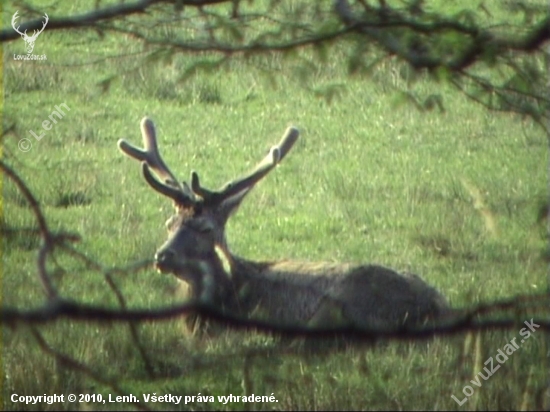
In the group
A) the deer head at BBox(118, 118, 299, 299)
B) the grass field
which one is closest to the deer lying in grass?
the deer head at BBox(118, 118, 299, 299)

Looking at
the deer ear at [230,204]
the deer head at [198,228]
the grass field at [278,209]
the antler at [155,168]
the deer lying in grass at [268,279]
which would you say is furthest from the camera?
the deer ear at [230,204]

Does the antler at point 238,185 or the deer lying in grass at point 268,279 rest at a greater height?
the antler at point 238,185

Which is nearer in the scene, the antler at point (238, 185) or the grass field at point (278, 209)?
the grass field at point (278, 209)

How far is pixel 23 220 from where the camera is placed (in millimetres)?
8805

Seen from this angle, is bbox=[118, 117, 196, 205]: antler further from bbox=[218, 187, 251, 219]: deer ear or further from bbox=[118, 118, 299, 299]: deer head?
bbox=[218, 187, 251, 219]: deer ear

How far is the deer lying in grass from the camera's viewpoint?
22.4ft

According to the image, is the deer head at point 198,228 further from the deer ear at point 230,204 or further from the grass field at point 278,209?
the grass field at point 278,209

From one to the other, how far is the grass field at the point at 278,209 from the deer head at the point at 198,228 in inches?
8.7

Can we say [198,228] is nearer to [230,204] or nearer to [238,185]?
[230,204]

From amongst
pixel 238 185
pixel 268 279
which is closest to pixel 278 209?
pixel 238 185

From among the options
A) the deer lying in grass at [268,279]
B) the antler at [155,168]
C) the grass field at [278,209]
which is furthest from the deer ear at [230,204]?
the grass field at [278,209]

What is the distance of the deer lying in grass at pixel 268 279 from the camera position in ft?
22.4

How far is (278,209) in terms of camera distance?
31.4 ft

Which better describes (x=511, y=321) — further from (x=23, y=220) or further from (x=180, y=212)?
(x=23, y=220)
